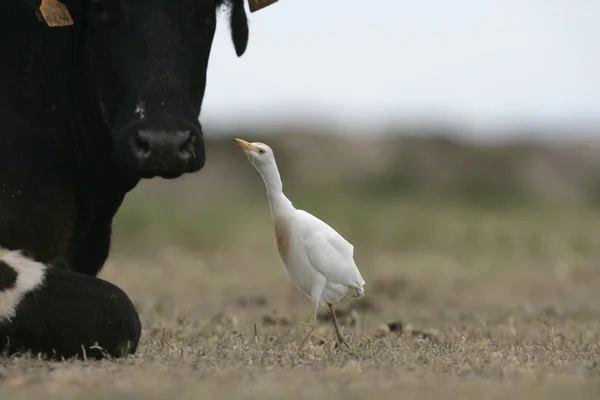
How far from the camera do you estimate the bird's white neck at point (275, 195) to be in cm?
546

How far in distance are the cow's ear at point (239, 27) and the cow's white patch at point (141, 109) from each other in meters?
1.26

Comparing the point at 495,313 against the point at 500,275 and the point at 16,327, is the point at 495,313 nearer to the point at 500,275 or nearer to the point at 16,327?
the point at 500,275

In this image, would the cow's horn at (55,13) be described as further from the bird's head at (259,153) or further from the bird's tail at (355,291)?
the bird's tail at (355,291)

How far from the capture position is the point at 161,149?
4.88m

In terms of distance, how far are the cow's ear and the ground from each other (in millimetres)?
1484

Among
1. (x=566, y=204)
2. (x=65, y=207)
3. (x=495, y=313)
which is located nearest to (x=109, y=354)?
(x=65, y=207)

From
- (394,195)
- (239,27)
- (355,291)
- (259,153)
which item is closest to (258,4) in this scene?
(239,27)

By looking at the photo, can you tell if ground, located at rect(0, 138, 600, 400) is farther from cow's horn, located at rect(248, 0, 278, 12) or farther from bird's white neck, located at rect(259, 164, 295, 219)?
cow's horn, located at rect(248, 0, 278, 12)

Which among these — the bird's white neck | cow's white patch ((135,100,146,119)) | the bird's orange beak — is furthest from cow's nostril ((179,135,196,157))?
the bird's white neck

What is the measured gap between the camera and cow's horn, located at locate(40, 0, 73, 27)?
17.5ft

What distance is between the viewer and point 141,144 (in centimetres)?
496

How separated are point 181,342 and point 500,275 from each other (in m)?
6.74

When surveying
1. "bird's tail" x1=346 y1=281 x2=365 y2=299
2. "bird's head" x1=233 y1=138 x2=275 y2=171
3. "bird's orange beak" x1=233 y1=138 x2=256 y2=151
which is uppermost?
"bird's orange beak" x1=233 y1=138 x2=256 y2=151

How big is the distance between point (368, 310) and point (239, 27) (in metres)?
3.00
